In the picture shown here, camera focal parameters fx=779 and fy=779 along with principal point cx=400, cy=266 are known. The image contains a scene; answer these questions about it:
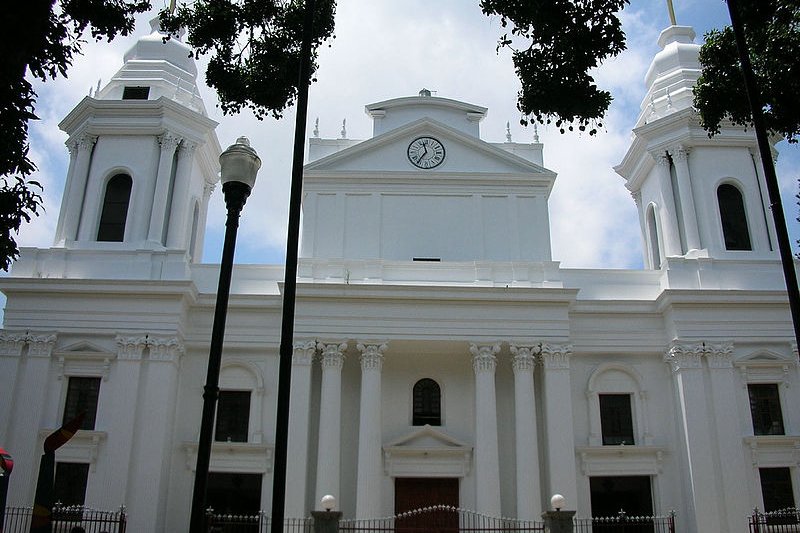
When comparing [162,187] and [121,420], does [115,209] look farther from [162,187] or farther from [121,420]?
[121,420]

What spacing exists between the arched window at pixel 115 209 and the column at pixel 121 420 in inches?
167

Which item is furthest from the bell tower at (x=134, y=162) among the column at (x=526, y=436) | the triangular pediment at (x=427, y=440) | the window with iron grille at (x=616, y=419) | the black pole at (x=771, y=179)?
the black pole at (x=771, y=179)

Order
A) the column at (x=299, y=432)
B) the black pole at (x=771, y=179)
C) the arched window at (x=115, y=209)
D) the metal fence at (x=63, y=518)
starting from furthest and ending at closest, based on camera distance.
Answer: the arched window at (x=115, y=209)
the column at (x=299, y=432)
the metal fence at (x=63, y=518)
the black pole at (x=771, y=179)

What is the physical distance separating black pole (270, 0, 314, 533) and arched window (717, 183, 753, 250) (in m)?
20.4

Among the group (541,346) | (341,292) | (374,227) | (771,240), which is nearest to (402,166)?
(374,227)

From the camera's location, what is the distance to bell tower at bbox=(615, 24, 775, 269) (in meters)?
26.4

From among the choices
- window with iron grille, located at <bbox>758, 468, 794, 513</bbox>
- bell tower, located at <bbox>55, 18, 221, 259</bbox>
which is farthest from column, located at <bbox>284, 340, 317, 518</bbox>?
window with iron grille, located at <bbox>758, 468, 794, 513</bbox>

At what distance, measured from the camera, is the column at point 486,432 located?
72.8ft

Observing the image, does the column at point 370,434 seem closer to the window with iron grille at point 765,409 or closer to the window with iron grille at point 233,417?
the window with iron grille at point 233,417

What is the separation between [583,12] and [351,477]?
53.5 ft

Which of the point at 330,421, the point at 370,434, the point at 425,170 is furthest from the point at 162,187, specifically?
the point at 370,434

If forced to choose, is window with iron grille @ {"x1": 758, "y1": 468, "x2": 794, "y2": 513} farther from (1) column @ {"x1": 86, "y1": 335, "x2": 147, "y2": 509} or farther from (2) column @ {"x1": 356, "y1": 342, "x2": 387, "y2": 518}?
(1) column @ {"x1": 86, "y1": 335, "x2": 147, "y2": 509}

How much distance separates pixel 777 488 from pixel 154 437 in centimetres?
1857

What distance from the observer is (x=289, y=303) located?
30.2 feet
